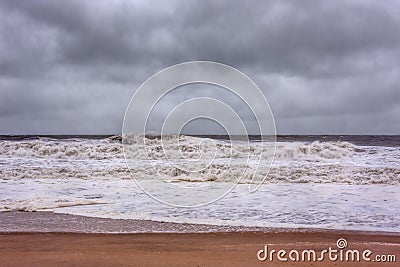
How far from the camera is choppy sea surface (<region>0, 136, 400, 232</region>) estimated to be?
10445mm

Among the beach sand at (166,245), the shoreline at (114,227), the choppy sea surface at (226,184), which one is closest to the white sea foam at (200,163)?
the choppy sea surface at (226,184)

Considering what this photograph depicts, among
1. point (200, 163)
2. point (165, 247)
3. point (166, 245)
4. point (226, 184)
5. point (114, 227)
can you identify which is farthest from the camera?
point (200, 163)

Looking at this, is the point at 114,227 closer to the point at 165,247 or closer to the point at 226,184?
the point at 165,247

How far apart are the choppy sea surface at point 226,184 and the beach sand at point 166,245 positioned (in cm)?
93

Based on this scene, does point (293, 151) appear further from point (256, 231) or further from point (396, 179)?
point (256, 231)

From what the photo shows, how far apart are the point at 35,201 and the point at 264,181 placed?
8617 mm

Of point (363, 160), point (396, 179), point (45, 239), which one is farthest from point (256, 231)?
point (363, 160)

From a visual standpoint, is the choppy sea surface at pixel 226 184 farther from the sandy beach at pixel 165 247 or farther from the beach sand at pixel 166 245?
the sandy beach at pixel 165 247

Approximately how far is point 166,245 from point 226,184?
996 centimetres

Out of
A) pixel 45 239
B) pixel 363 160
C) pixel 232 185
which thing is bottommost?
pixel 45 239

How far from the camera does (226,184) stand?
57.0 feet

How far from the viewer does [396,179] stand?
17828 mm

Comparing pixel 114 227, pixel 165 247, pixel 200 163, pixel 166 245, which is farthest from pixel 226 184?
pixel 165 247

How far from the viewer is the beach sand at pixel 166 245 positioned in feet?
21.6
